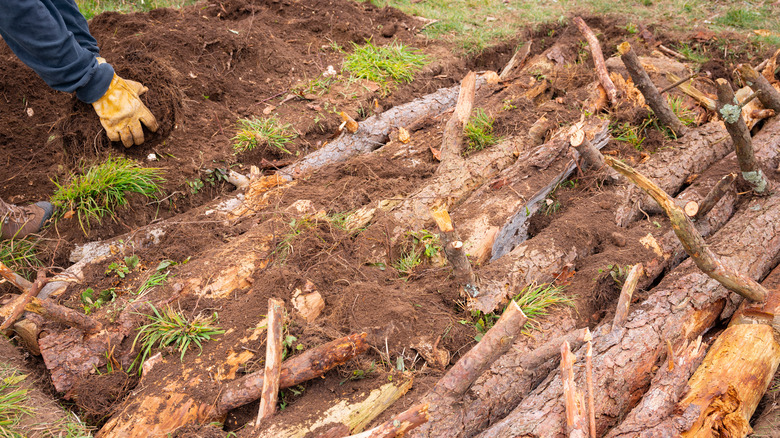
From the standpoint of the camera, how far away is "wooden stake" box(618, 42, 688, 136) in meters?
4.23

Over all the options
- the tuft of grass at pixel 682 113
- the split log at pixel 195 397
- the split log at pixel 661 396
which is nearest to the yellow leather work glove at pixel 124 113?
the split log at pixel 195 397

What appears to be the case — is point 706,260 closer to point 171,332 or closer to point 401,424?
point 401,424

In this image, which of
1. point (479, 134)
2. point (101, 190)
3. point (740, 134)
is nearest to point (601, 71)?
point (479, 134)

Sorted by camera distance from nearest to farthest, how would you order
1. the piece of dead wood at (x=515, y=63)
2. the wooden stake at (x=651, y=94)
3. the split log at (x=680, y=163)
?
the split log at (x=680, y=163)
the wooden stake at (x=651, y=94)
the piece of dead wood at (x=515, y=63)

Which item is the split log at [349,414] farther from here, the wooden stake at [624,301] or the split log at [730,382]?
the wooden stake at [624,301]

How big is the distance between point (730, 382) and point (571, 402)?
36.0 inches

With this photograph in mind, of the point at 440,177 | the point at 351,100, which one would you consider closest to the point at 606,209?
the point at 440,177

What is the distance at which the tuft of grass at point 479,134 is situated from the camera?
425cm

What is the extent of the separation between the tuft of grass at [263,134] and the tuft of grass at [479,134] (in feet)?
5.64

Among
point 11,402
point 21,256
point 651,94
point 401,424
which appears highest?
point 651,94

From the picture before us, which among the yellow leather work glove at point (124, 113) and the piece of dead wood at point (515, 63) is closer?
the yellow leather work glove at point (124, 113)

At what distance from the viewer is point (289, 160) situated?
14.8 feet

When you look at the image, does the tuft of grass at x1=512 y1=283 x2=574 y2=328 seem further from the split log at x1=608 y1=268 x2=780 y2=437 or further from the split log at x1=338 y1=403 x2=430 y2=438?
the split log at x1=338 y1=403 x2=430 y2=438

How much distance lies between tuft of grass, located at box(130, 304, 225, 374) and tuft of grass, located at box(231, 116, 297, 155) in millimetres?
2114
